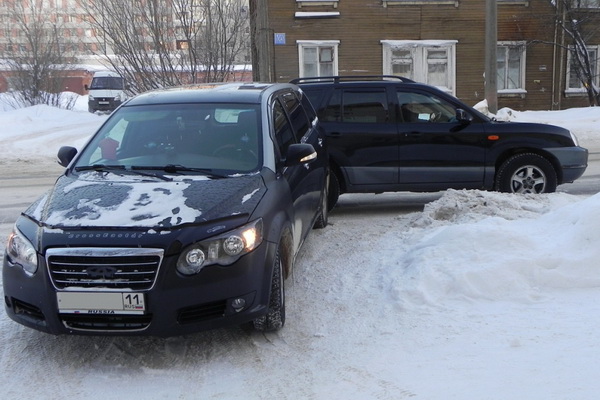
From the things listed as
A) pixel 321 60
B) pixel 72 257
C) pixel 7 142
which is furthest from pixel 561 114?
pixel 72 257

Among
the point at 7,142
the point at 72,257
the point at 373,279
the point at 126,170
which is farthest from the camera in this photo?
the point at 7,142

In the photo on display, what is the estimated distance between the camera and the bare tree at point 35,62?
2561cm

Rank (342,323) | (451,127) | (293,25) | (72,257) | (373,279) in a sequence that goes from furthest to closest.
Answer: (293,25), (451,127), (373,279), (342,323), (72,257)

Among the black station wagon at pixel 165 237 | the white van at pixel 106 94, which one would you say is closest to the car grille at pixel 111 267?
the black station wagon at pixel 165 237

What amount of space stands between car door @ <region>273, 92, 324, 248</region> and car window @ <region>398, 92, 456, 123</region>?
1.64 metres

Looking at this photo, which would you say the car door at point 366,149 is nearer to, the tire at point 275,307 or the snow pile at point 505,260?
the snow pile at point 505,260

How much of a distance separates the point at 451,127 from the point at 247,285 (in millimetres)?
4793

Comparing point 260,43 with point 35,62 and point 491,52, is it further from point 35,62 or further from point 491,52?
point 35,62

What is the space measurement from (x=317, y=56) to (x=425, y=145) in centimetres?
1663

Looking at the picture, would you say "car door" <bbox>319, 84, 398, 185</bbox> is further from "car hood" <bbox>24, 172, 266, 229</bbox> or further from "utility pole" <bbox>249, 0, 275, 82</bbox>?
"utility pole" <bbox>249, 0, 275, 82</bbox>

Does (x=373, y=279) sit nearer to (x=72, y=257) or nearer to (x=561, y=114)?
(x=72, y=257)

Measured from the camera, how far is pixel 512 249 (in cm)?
511

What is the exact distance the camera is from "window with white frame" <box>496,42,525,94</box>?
82.1 feet

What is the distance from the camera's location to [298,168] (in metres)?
5.61
